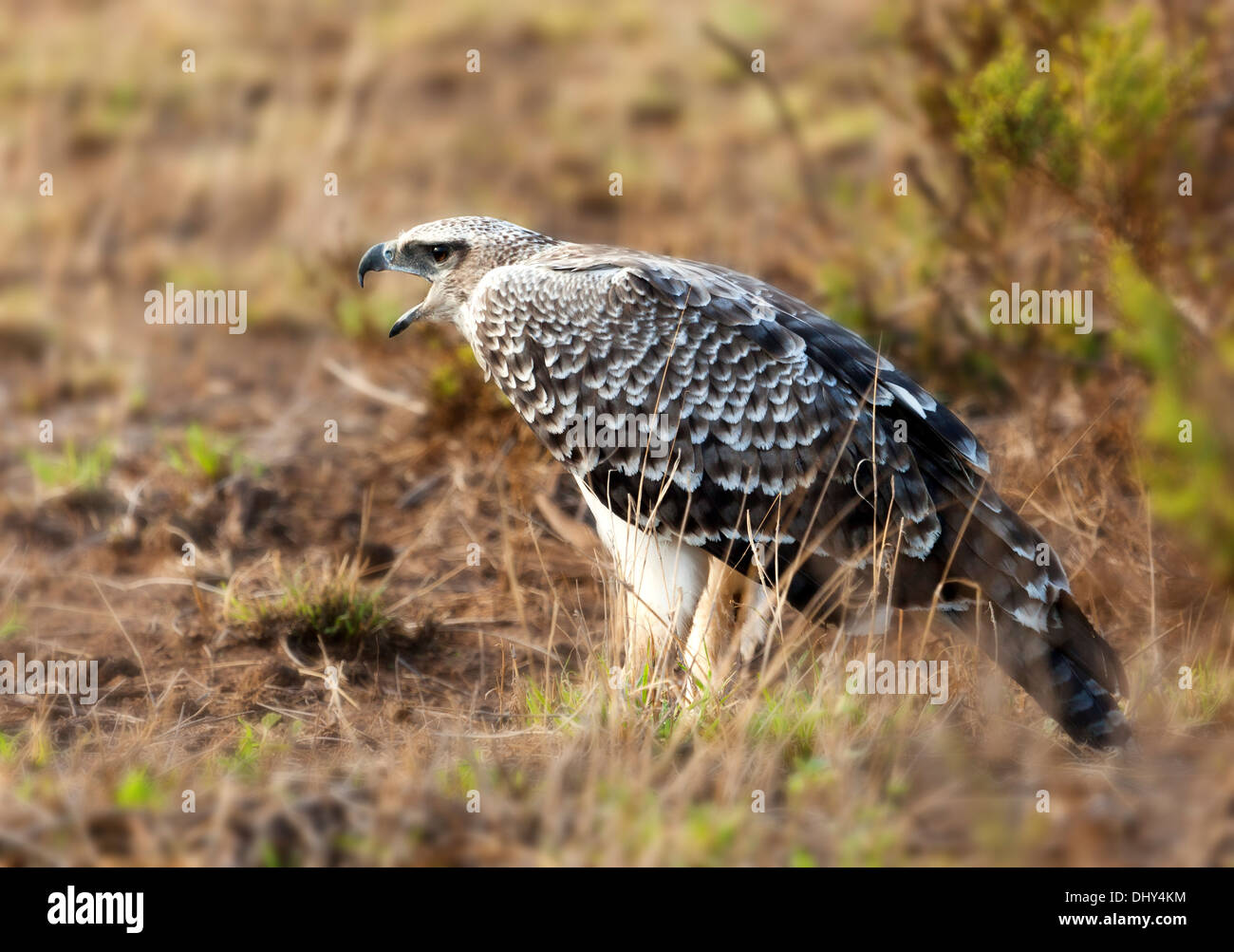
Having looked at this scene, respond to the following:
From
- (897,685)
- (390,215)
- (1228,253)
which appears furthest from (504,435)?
(390,215)

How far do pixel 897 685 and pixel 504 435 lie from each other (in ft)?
9.64

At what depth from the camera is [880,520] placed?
478 centimetres

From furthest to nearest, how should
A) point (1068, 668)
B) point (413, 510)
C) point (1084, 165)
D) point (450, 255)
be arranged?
1. point (413, 510)
2. point (1084, 165)
3. point (450, 255)
4. point (1068, 668)

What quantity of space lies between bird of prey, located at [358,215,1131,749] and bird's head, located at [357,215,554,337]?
27 cm

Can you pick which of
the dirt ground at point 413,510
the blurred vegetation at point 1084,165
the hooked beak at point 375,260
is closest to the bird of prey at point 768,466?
the dirt ground at point 413,510

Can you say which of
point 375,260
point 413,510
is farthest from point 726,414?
point 413,510

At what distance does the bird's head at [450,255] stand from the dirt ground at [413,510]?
1.09 m

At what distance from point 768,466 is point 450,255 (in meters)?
1.64

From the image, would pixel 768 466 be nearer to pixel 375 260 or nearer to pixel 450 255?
pixel 450 255

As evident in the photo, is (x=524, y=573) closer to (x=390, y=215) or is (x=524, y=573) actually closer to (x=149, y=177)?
(x=390, y=215)

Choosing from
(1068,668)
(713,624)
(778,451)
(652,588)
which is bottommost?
(1068,668)

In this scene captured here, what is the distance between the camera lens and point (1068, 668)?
4609 mm

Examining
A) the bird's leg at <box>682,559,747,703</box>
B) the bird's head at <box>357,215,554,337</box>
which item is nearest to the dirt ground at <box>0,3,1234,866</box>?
the bird's leg at <box>682,559,747,703</box>
